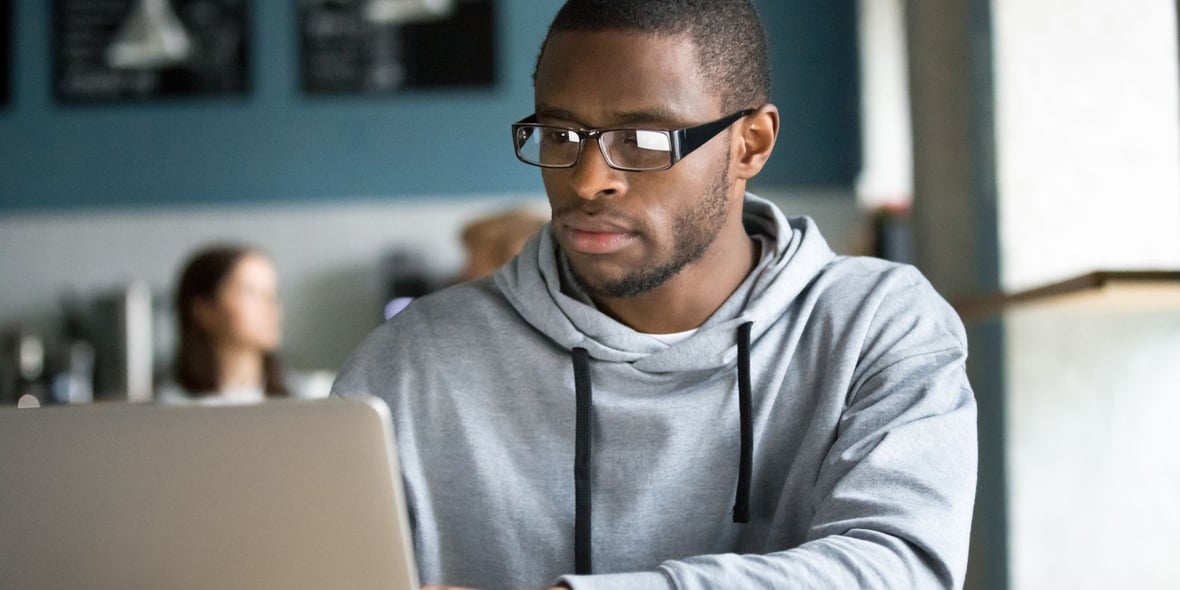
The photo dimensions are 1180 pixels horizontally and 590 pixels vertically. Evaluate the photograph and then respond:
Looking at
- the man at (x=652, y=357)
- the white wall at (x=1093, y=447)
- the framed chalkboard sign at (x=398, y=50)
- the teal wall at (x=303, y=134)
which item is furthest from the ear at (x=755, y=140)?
the framed chalkboard sign at (x=398, y=50)

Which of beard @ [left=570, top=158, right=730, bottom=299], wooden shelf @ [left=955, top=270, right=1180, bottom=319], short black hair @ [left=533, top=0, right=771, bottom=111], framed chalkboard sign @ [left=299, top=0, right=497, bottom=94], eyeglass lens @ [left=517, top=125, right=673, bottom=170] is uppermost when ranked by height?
framed chalkboard sign @ [left=299, top=0, right=497, bottom=94]

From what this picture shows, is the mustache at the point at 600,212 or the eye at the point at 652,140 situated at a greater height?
the eye at the point at 652,140

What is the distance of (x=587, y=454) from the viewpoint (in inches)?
52.3

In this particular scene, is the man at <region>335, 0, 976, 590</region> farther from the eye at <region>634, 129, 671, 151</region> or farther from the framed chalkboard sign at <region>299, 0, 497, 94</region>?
the framed chalkboard sign at <region>299, 0, 497, 94</region>

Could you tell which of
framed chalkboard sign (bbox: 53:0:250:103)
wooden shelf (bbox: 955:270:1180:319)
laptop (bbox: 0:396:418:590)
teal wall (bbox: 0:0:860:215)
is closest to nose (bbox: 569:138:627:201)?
laptop (bbox: 0:396:418:590)

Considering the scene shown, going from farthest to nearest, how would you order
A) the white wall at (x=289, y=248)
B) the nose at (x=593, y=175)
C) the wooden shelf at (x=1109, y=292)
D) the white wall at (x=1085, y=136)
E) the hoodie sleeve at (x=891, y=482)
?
1. the white wall at (x=289, y=248)
2. the white wall at (x=1085, y=136)
3. the wooden shelf at (x=1109, y=292)
4. the nose at (x=593, y=175)
5. the hoodie sleeve at (x=891, y=482)

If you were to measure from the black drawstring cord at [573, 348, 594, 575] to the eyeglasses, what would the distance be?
0.63 ft

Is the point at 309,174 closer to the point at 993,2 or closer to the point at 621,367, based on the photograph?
the point at 993,2

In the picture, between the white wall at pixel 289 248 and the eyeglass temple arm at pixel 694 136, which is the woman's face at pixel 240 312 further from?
the eyeglass temple arm at pixel 694 136

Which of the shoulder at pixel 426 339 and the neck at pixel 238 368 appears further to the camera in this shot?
the neck at pixel 238 368

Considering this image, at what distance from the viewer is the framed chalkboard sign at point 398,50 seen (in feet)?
16.6

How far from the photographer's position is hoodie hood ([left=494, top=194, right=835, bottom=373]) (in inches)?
52.6

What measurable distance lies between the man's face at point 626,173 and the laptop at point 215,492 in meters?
0.45

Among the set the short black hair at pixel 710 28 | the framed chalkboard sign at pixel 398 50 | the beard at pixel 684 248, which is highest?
the framed chalkboard sign at pixel 398 50
